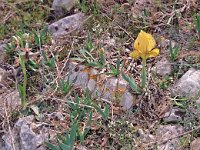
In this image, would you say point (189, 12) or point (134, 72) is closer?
point (134, 72)

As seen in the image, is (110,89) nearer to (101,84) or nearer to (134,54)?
(101,84)

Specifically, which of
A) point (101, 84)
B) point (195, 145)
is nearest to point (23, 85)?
point (101, 84)

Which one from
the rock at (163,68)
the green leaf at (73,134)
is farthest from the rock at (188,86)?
the green leaf at (73,134)

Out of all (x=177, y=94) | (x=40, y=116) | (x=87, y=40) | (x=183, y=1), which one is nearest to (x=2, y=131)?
(x=40, y=116)

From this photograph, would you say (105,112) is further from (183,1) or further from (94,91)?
(183,1)

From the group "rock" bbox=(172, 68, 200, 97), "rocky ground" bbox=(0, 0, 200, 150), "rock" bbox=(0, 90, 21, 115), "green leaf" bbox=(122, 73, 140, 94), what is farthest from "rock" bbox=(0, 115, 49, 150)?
"rock" bbox=(172, 68, 200, 97)

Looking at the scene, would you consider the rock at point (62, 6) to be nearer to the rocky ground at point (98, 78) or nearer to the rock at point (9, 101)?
the rocky ground at point (98, 78)
